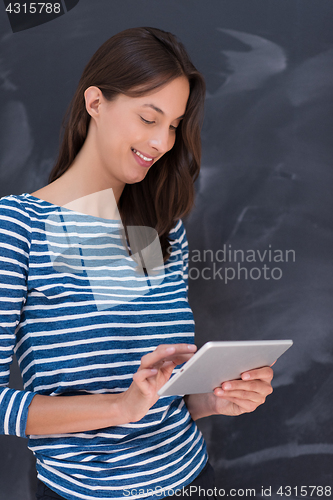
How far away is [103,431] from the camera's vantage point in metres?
0.81

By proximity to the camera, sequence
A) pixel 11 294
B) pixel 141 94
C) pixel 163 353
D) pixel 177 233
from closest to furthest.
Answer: pixel 163 353, pixel 11 294, pixel 141 94, pixel 177 233

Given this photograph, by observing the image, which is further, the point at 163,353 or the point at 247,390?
the point at 247,390

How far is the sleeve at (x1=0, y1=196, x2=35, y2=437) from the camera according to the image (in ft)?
2.39

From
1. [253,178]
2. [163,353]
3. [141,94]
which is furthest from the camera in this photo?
[253,178]

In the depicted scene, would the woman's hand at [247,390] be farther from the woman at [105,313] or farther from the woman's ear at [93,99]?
the woman's ear at [93,99]

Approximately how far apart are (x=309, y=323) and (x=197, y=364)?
818mm

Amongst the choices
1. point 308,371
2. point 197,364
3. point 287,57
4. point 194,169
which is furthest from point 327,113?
point 197,364

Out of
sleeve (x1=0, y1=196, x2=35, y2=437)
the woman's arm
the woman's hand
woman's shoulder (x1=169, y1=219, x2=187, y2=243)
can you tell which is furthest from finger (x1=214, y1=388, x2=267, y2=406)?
woman's shoulder (x1=169, y1=219, x2=187, y2=243)

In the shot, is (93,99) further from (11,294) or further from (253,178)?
(253,178)

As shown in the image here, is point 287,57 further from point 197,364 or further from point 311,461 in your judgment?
point 311,461

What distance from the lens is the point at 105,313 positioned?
0.85 meters

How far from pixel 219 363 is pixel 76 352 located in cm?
29

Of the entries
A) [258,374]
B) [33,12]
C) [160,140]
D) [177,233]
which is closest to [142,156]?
[160,140]
